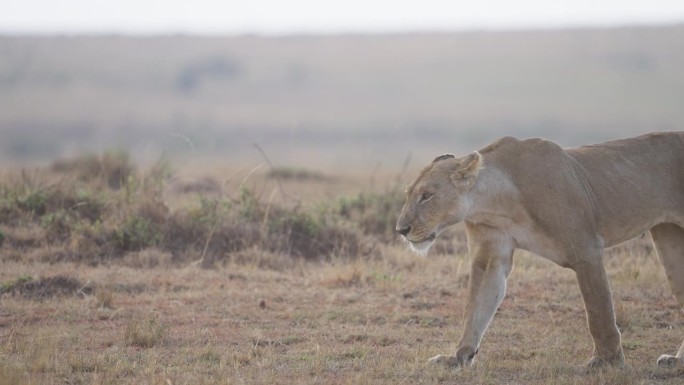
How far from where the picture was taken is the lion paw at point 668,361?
311 inches

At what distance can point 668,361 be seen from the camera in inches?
313

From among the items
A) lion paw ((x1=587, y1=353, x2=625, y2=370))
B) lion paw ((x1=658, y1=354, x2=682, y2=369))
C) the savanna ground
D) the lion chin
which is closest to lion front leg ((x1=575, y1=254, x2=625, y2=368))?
lion paw ((x1=587, y1=353, x2=625, y2=370))

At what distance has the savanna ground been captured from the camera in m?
7.74

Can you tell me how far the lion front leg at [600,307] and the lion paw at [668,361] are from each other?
20.9 inches

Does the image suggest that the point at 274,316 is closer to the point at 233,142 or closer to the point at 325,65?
the point at 233,142

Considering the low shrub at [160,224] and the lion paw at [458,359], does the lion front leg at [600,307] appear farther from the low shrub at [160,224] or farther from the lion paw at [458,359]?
the low shrub at [160,224]

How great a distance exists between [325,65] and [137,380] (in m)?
63.9

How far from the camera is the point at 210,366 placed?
308 inches

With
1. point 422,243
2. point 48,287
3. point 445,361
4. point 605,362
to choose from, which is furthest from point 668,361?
point 48,287

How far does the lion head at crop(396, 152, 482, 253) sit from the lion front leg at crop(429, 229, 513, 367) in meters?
0.39

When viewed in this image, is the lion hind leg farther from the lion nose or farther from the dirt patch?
the dirt patch

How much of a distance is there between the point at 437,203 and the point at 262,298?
3.37 meters

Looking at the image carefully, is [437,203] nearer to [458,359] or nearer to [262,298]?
[458,359]

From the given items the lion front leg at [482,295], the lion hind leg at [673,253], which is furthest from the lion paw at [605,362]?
the lion hind leg at [673,253]
